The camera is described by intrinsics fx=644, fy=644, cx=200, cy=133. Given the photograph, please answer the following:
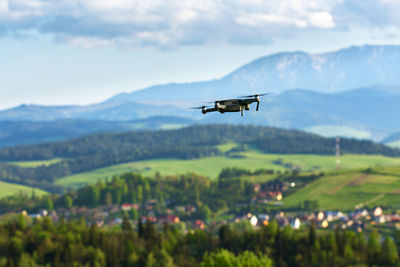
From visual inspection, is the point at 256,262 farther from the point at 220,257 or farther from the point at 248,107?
the point at 248,107

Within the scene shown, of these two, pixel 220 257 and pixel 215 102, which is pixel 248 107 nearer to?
pixel 215 102

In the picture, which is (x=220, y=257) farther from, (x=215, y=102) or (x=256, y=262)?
(x=215, y=102)

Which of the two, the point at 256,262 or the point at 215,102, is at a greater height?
the point at 215,102

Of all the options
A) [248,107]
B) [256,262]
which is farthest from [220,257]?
[248,107]

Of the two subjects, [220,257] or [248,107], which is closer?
[248,107]

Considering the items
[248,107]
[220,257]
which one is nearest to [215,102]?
[248,107]

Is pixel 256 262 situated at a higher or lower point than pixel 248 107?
lower

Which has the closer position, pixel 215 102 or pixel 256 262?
pixel 215 102
